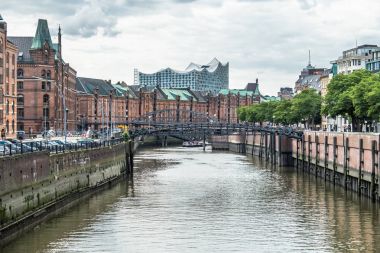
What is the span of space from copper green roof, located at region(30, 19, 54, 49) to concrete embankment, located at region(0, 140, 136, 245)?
73.0 meters

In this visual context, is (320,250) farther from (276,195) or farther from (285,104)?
(285,104)

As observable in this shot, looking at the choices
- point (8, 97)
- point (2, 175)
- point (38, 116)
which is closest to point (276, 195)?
point (2, 175)

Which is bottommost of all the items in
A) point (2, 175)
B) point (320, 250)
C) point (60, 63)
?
point (320, 250)

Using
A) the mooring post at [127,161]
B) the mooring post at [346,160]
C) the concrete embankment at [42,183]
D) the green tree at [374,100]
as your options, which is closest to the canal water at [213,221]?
the concrete embankment at [42,183]

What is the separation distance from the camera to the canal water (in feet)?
155

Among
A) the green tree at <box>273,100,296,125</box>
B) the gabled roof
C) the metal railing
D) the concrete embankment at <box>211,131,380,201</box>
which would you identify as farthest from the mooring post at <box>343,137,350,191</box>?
the gabled roof

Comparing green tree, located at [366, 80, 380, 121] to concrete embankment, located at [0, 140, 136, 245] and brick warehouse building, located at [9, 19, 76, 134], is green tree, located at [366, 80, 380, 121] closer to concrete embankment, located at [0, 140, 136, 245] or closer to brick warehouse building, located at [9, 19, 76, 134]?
concrete embankment, located at [0, 140, 136, 245]

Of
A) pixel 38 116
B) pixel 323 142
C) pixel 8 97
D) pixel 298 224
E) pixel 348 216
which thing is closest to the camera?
pixel 298 224

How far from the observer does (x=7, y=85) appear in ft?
365

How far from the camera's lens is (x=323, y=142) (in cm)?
9781

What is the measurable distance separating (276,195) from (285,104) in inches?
3693

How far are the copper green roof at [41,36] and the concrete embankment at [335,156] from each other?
1837 inches

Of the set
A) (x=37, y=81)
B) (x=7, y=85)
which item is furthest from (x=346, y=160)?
(x=37, y=81)

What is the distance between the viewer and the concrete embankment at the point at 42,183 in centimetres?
4691
